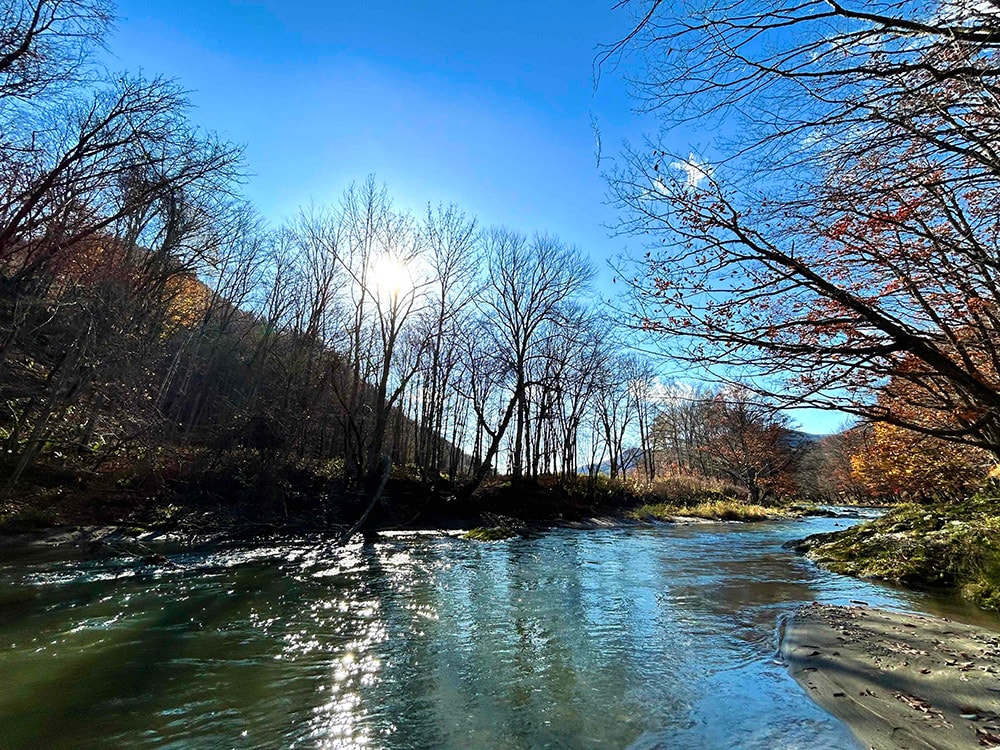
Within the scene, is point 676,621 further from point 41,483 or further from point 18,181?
point 41,483

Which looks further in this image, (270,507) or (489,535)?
(489,535)

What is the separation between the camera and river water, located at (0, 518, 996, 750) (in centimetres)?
354

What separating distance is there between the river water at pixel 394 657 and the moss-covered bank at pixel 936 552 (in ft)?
2.53

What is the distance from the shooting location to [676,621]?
6574 mm

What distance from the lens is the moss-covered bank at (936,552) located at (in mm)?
7383

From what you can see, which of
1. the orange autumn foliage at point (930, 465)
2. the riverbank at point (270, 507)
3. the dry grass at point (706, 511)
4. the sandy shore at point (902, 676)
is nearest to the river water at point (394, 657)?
the sandy shore at point (902, 676)

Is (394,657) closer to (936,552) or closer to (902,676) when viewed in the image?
(902,676)

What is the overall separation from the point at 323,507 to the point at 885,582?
15.7 meters

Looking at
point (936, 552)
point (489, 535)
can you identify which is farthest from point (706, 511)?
point (936, 552)

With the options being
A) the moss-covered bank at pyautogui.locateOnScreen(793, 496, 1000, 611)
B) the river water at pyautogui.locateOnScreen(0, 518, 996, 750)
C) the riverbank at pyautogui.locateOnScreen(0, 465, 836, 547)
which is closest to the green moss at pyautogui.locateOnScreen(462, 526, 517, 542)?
the riverbank at pyautogui.locateOnScreen(0, 465, 836, 547)

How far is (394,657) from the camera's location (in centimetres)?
508

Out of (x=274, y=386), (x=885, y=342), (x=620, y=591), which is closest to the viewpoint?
(x=885, y=342)

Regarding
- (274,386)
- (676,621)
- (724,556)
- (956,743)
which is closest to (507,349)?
(274,386)

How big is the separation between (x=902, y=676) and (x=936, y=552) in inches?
258
